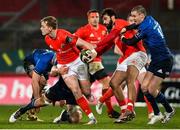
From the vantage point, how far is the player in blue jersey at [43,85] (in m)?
13.0

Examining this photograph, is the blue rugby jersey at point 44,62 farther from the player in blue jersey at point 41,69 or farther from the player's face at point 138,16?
the player's face at point 138,16

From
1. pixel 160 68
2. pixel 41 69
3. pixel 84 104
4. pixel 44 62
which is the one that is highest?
pixel 44 62

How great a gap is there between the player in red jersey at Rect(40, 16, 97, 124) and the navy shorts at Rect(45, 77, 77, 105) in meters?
0.27

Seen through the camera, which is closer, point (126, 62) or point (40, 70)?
point (126, 62)

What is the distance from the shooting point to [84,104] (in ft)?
41.3

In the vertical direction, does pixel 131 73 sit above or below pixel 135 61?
below

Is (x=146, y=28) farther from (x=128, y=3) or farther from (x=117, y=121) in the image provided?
(x=128, y=3)

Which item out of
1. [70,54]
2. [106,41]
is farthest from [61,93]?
[106,41]

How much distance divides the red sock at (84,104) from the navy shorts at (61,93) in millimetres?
647

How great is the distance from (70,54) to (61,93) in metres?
0.73

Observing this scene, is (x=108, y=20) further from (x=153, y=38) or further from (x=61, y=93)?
(x=61, y=93)

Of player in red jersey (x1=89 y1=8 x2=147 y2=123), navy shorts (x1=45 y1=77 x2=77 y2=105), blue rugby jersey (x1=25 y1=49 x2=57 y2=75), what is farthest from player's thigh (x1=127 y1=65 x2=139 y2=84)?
blue rugby jersey (x1=25 y1=49 x2=57 y2=75)

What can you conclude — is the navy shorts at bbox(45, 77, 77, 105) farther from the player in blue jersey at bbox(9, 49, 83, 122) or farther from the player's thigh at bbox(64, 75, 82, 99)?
the player's thigh at bbox(64, 75, 82, 99)

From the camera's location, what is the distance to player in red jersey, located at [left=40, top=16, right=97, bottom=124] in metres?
12.6
